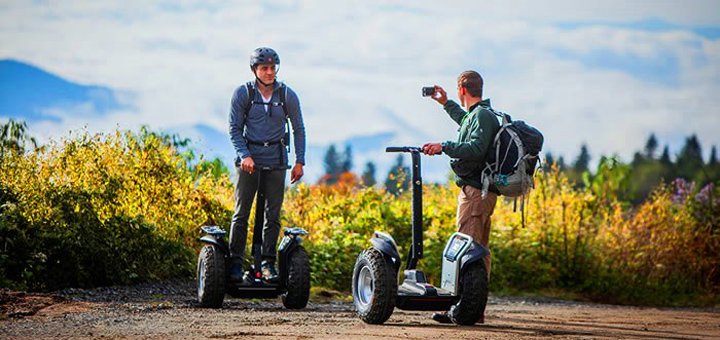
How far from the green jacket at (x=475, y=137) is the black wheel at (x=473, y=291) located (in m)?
0.66

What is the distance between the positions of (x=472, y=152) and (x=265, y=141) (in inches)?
87.0

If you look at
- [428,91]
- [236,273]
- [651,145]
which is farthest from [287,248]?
[651,145]

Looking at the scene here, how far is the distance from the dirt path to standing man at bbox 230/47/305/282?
60 centimetres

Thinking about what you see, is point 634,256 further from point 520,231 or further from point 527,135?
point 527,135

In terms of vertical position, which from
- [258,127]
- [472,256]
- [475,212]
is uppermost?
[258,127]

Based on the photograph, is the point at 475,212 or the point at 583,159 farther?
the point at 583,159

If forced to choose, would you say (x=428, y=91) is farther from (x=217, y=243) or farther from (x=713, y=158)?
(x=713, y=158)

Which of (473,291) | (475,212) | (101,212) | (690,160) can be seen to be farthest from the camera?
(690,160)

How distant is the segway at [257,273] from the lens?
9.66 m

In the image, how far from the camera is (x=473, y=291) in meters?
8.19

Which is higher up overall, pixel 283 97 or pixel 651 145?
pixel 651 145

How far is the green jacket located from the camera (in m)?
8.23

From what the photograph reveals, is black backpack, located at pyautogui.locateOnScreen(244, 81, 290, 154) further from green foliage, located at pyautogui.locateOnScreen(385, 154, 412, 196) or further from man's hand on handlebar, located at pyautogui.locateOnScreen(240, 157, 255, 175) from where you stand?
green foliage, located at pyautogui.locateOnScreen(385, 154, 412, 196)

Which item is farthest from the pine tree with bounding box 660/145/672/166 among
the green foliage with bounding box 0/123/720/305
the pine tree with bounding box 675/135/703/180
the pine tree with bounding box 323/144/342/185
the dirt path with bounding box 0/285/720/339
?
the dirt path with bounding box 0/285/720/339
